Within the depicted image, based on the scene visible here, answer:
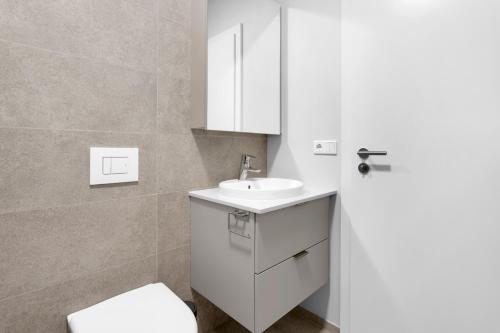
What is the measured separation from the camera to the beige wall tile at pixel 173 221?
1.13 m

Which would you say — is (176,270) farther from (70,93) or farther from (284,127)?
(284,127)

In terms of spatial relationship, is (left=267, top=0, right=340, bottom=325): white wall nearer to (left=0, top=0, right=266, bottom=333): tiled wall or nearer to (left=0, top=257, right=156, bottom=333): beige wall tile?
(left=0, top=0, right=266, bottom=333): tiled wall

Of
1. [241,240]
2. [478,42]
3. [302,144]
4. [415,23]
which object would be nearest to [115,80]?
[241,240]

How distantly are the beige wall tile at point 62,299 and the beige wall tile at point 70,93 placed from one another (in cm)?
58

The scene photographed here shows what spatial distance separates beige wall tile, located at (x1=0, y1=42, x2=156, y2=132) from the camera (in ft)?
2.60

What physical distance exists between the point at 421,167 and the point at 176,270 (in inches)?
46.7

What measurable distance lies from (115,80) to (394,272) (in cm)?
145

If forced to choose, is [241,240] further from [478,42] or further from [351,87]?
[478,42]

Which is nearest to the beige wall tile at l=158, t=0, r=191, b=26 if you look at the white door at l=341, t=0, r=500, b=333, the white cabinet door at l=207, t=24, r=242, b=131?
the white cabinet door at l=207, t=24, r=242, b=131

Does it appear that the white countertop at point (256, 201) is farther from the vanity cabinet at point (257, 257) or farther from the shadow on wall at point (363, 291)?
the shadow on wall at point (363, 291)

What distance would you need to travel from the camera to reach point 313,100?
1365 mm

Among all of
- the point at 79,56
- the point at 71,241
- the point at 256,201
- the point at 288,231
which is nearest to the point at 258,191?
the point at 256,201

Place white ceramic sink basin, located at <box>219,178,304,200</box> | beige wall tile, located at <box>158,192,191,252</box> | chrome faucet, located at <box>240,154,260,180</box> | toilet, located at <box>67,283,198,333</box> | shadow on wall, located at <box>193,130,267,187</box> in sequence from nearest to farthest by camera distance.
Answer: toilet, located at <box>67,283,198,333</box> < white ceramic sink basin, located at <box>219,178,304,200</box> < beige wall tile, located at <box>158,192,191,252</box> < shadow on wall, located at <box>193,130,267,187</box> < chrome faucet, located at <box>240,154,260,180</box>

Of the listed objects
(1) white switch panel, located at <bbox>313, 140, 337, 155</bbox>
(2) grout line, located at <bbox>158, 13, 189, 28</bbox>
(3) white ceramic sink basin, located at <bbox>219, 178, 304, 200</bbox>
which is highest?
(2) grout line, located at <bbox>158, 13, 189, 28</bbox>
